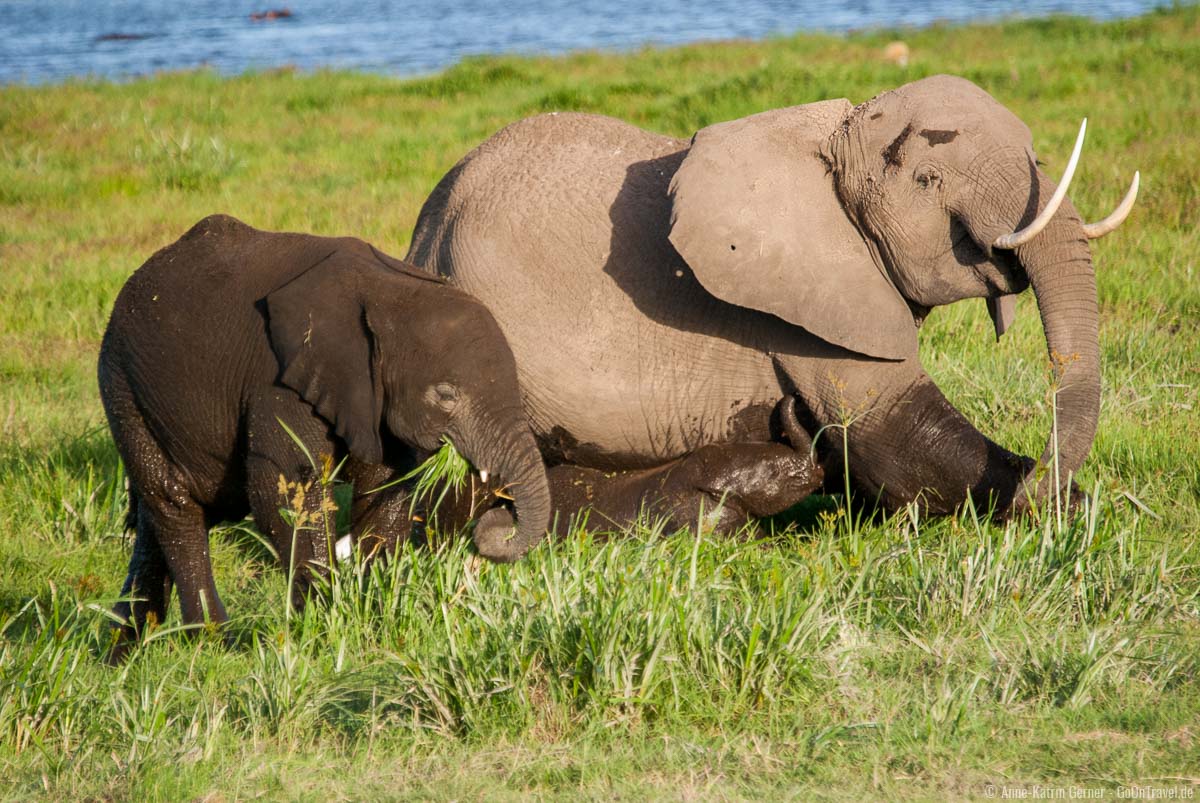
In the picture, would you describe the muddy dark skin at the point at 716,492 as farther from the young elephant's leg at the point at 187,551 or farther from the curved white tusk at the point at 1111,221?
the curved white tusk at the point at 1111,221

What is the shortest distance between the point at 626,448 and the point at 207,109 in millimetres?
11475

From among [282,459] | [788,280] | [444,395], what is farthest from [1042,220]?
[282,459]

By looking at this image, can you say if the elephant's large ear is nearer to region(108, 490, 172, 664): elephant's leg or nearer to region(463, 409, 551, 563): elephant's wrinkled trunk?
region(463, 409, 551, 563): elephant's wrinkled trunk

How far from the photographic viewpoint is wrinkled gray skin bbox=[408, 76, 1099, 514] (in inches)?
184

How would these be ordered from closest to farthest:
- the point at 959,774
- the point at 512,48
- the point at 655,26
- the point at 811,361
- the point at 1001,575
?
1. the point at 959,774
2. the point at 1001,575
3. the point at 811,361
4. the point at 512,48
5. the point at 655,26

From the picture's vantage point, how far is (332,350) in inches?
175

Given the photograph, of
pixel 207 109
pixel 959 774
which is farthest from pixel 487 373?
pixel 207 109

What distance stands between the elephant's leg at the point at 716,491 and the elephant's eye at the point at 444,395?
928mm

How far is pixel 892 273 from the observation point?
4.91m

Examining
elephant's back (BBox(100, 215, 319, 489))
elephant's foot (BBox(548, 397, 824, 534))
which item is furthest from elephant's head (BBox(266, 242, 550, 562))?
elephant's foot (BBox(548, 397, 824, 534))

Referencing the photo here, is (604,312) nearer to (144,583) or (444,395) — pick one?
(444,395)

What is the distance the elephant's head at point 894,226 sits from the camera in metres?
4.64

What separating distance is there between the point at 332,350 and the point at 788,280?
1.48 metres

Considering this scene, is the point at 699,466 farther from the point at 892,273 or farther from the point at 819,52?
the point at 819,52
